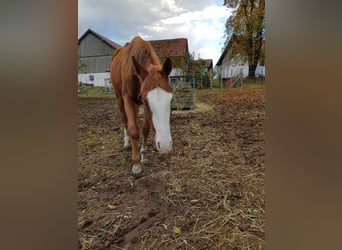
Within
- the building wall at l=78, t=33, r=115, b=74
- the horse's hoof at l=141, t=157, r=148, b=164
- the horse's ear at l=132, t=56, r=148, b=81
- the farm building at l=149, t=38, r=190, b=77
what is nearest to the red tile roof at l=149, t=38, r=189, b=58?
the farm building at l=149, t=38, r=190, b=77

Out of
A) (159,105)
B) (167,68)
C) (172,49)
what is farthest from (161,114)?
(172,49)

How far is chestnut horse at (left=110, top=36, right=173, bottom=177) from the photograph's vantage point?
82 centimetres

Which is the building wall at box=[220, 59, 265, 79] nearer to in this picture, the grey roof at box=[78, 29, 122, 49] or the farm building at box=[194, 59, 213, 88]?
the farm building at box=[194, 59, 213, 88]

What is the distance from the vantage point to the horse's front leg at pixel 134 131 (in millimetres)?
1093

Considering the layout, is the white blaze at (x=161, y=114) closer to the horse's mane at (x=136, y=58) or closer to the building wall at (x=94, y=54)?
the horse's mane at (x=136, y=58)

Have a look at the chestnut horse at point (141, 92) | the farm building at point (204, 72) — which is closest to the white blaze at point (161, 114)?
the chestnut horse at point (141, 92)

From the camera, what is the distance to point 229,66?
0.98 m

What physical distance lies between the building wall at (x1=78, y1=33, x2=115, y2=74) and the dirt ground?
0.13 meters

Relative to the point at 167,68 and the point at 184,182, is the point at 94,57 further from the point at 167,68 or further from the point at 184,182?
the point at 184,182

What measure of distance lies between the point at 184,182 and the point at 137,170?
0.26 m

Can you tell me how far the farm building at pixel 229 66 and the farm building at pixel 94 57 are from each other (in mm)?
407

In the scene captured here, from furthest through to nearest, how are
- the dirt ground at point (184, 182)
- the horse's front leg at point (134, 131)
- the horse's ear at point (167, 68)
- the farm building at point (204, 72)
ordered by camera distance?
the horse's front leg at point (134, 131) → the farm building at point (204, 72) → the horse's ear at point (167, 68) → the dirt ground at point (184, 182)
